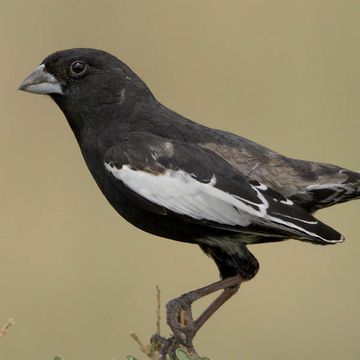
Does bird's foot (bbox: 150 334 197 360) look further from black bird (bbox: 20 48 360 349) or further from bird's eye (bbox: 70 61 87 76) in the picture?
bird's eye (bbox: 70 61 87 76)

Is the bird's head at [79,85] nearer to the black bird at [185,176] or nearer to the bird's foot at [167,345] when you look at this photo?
the black bird at [185,176]

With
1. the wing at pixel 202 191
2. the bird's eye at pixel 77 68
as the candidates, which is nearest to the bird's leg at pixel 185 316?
the wing at pixel 202 191

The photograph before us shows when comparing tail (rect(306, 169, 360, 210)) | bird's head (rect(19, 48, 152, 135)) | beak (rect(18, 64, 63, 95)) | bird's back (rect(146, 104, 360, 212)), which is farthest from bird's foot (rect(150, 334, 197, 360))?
beak (rect(18, 64, 63, 95))

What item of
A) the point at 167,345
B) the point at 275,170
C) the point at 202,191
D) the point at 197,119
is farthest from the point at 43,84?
the point at 197,119

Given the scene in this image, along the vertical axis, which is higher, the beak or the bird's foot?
the beak

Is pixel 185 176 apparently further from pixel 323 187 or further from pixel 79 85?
pixel 79 85

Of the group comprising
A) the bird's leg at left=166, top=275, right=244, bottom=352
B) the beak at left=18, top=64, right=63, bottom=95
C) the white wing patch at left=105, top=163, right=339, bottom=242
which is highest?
the beak at left=18, top=64, right=63, bottom=95

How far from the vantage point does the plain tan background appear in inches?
356

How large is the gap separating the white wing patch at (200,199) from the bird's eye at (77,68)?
66cm

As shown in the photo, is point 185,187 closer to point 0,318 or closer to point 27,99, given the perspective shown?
point 0,318

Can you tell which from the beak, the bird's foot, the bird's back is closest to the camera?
the bird's foot

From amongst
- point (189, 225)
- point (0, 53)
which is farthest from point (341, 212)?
point (189, 225)

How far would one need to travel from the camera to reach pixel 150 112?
21.6 feet

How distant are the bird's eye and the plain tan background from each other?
252 centimetres
